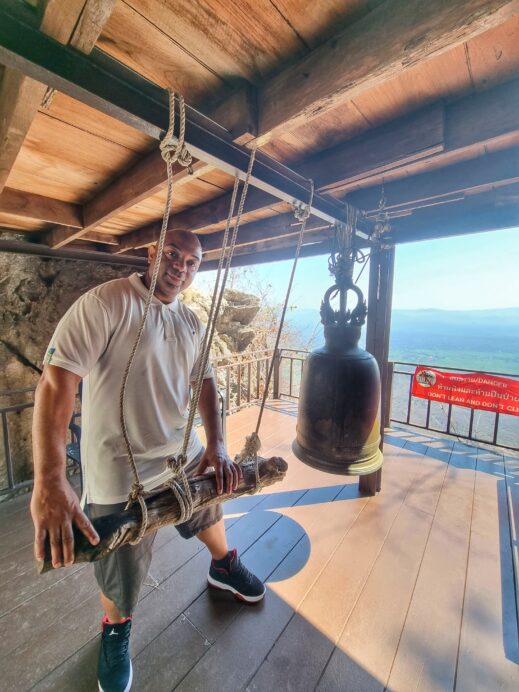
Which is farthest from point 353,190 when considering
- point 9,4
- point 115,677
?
point 115,677

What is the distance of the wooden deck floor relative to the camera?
1.13 m

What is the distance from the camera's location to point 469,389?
2965 mm

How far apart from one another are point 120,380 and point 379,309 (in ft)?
5.99

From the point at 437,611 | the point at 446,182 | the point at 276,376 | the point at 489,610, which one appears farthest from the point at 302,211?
the point at 276,376

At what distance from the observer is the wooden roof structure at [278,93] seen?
571mm

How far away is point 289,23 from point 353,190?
Result: 3.39 feet

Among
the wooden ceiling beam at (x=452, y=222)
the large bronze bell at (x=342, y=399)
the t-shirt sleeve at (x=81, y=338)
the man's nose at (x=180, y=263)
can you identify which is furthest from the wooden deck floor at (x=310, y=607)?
the wooden ceiling beam at (x=452, y=222)

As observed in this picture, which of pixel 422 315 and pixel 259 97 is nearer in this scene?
pixel 259 97

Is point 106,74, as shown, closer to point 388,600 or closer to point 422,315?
point 388,600

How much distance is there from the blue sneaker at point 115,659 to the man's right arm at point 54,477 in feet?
2.72

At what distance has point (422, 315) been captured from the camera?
70.2 ft

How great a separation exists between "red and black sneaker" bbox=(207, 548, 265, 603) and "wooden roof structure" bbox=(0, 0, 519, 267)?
67.6 inches

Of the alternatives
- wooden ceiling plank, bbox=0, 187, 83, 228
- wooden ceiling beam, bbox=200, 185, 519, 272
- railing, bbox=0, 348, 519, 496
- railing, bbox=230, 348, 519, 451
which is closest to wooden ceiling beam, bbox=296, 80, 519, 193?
wooden ceiling beam, bbox=200, 185, 519, 272

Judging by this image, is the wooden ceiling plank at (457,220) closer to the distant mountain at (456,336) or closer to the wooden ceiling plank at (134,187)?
the wooden ceiling plank at (134,187)
